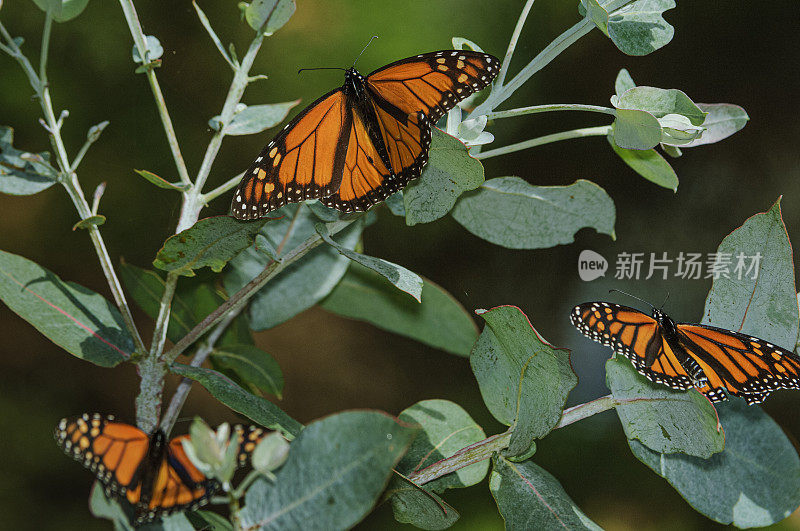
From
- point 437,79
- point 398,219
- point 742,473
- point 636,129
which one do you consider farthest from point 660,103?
point 398,219

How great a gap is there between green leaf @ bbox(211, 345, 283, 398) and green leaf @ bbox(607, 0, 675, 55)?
313 millimetres

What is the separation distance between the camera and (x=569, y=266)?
0.60 m

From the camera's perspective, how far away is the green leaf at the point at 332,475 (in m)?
0.23

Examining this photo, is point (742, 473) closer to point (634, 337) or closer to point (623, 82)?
point (634, 337)

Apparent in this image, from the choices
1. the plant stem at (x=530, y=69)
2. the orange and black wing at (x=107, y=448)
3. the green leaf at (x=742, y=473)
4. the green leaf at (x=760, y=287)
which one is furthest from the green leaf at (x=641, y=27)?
the orange and black wing at (x=107, y=448)

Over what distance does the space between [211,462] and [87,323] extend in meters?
0.20

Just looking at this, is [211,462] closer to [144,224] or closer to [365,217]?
[365,217]

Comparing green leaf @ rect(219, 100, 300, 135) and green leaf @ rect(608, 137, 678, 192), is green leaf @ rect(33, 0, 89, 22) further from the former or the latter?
green leaf @ rect(608, 137, 678, 192)

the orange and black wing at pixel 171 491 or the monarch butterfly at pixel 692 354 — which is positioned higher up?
the monarch butterfly at pixel 692 354

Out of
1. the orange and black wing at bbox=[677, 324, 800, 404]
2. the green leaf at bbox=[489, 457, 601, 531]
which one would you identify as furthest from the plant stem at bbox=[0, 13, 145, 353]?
the orange and black wing at bbox=[677, 324, 800, 404]

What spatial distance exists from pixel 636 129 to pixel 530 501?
21cm

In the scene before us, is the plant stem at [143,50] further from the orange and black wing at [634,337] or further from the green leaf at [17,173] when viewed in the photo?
the orange and black wing at [634,337]

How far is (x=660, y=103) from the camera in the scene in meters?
0.34

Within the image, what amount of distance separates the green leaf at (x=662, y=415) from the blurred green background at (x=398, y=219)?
0.15 meters
